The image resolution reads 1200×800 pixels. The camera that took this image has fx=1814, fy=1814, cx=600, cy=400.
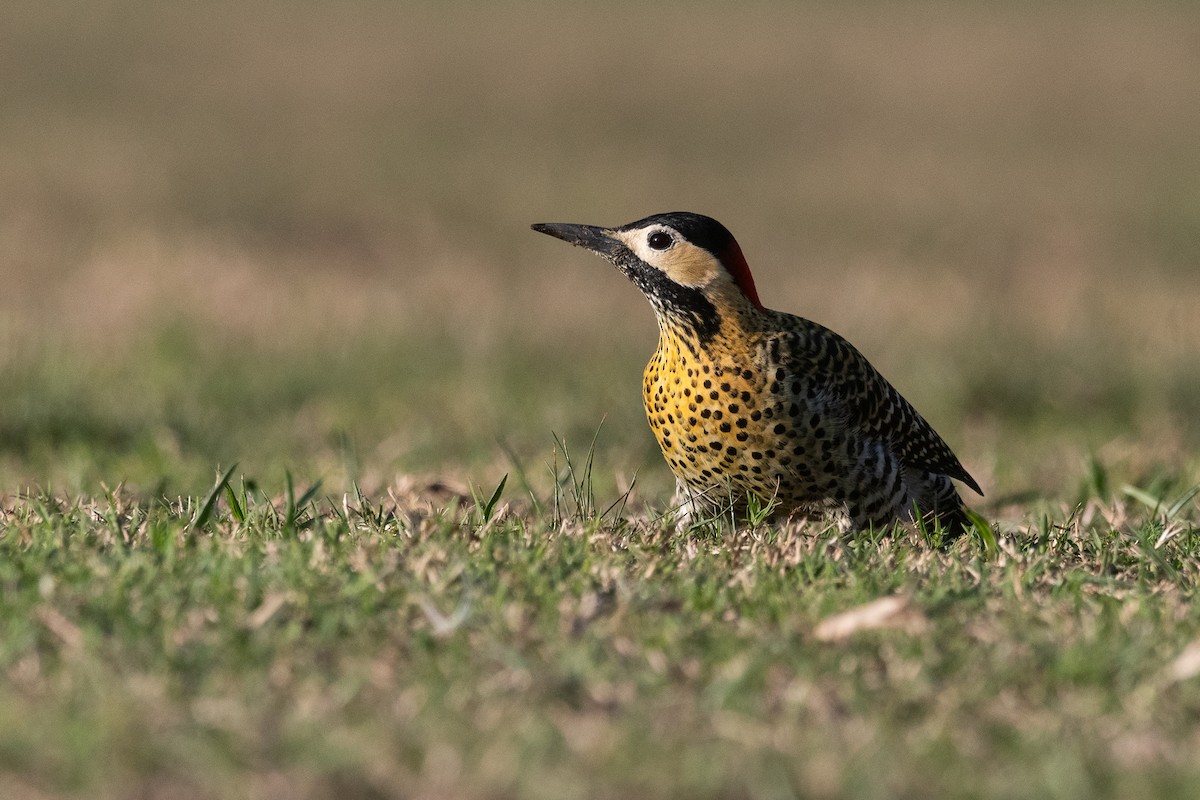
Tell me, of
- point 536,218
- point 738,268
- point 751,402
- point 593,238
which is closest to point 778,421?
point 751,402

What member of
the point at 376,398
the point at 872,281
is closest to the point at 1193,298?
the point at 872,281

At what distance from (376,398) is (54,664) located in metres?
5.81

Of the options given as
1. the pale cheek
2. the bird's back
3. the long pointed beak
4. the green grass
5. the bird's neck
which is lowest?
the green grass

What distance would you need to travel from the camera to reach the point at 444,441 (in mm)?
7953

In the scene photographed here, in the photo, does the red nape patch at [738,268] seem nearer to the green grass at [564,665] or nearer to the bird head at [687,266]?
the bird head at [687,266]

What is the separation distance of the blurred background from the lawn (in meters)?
0.06

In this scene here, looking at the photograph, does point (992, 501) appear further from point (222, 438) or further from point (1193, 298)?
point (1193, 298)

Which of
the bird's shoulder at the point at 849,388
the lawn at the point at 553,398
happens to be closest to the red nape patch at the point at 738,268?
the bird's shoulder at the point at 849,388

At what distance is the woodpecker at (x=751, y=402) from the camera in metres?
5.17

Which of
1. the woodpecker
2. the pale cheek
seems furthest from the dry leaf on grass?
the pale cheek

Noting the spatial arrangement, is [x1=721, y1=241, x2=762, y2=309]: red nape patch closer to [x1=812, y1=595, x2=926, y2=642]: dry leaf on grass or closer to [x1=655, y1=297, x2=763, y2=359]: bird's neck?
[x1=655, y1=297, x2=763, y2=359]: bird's neck

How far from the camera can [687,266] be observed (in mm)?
5441

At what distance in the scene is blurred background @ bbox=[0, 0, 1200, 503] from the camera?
8.41 metres

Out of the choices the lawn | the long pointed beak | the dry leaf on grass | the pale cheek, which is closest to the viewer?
the lawn
